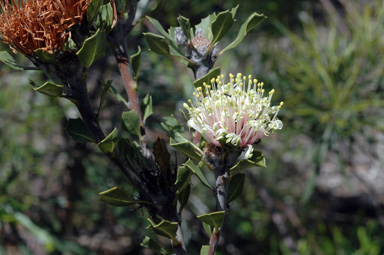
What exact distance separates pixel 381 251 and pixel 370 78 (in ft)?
2.09

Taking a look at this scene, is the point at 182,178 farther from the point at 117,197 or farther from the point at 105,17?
the point at 105,17

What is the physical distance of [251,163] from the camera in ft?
1.70

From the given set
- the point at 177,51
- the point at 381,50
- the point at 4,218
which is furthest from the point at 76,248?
the point at 381,50

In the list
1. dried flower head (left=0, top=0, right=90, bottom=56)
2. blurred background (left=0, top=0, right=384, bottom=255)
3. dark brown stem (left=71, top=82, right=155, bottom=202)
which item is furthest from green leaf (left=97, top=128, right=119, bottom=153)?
blurred background (left=0, top=0, right=384, bottom=255)

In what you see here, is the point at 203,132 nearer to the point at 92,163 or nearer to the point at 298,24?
the point at 92,163

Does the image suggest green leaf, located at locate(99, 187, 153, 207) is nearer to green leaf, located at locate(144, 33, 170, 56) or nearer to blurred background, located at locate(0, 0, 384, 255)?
green leaf, located at locate(144, 33, 170, 56)

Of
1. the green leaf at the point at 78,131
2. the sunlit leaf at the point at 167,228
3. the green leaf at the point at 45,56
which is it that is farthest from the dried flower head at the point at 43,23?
the sunlit leaf at the point at 167,228

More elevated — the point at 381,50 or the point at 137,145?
the point at 137,145

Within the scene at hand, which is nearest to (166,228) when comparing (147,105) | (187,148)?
(187,148)

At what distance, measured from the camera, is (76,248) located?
1605mm

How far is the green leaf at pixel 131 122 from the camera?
59 cm

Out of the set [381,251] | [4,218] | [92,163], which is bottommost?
[381,251]

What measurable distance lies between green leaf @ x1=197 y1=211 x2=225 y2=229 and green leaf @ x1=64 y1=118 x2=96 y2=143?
0.60 ft

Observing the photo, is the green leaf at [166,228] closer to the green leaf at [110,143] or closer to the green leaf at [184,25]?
the green leaf at [110,143]
